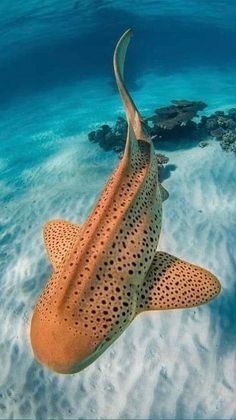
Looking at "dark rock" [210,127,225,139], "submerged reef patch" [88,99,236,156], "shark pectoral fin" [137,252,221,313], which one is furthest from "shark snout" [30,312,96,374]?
"dark rock" [210,127,225,139]

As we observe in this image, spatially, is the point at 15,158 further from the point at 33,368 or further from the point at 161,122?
the point at 33,368

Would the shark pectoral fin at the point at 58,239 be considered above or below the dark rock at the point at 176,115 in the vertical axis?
above

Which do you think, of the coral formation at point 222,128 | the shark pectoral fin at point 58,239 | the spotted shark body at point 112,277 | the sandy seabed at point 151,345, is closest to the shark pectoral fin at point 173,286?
the spotted shark body at point 112,277

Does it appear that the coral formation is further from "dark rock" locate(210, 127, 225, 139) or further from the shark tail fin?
the shark tail fin

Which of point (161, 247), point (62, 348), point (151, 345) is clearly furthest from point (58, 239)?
point (161, 247)

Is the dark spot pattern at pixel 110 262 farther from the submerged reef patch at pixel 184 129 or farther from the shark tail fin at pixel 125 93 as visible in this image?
the submerged reef patch at pixel 184 129

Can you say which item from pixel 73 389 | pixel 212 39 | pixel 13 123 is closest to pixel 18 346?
pixel 73 389

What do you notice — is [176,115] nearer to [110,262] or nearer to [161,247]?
[161,247]
